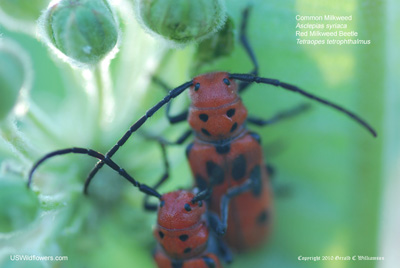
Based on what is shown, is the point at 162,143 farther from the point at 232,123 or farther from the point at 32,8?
the point at 32,8

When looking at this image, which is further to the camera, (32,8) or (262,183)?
(262,183)

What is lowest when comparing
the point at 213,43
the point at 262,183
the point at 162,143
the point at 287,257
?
the point at 287,257

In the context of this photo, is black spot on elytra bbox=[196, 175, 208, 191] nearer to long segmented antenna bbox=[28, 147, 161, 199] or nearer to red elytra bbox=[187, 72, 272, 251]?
red elytra bbox=[187, 72, 272, 251]

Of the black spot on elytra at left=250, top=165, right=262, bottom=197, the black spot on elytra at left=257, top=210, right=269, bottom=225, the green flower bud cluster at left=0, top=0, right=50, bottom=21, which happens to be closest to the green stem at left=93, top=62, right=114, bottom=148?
the green flower bud cluster at left=0, top=0, right=50, bottom=21

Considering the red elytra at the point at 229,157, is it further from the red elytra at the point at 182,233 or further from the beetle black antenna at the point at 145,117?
the red elytra at the point at 182,233

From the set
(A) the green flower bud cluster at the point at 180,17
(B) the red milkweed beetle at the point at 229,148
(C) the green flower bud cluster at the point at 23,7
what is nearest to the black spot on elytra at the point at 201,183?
(B) the red milkweed beetle at the point at 229,148

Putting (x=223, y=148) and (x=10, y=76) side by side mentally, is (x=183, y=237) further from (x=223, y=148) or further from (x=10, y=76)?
(x=10, y=76)

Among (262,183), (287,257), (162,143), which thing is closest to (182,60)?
(162,143)
